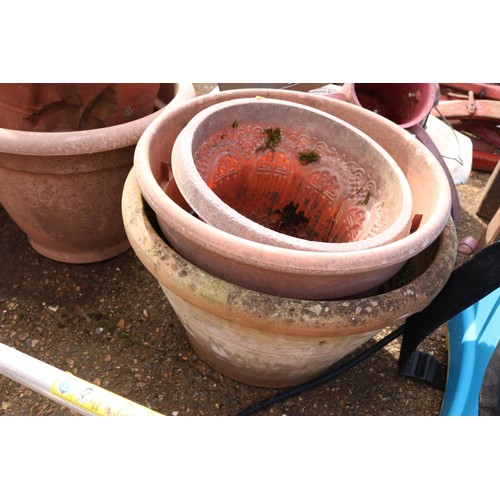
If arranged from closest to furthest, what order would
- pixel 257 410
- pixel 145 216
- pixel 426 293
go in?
pixel 426 293 → pixel 145 216 → pixel 257 410

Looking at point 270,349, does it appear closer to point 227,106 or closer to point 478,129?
point 227,106

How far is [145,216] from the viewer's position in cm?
136

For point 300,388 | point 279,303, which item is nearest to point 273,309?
point 279,303

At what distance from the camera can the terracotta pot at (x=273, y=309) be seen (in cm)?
115

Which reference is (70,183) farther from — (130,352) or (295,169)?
(295,169)

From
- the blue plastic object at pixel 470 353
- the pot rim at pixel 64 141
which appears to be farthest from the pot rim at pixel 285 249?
the blue plastic object at pixel 470 353

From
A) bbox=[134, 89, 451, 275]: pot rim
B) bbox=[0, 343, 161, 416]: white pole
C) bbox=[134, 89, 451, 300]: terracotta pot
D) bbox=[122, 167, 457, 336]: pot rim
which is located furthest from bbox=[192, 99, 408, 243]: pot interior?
bbox=[0, 343, 161, 416]: white pole

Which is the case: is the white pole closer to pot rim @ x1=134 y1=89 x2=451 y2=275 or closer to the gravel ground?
pot rim @ x1=134 y1=89 x2=451 y2=275

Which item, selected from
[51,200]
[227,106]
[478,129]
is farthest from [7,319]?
[478,129]

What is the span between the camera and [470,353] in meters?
1.79

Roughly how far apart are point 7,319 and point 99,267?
477mm

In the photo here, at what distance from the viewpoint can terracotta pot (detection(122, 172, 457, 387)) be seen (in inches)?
45.2

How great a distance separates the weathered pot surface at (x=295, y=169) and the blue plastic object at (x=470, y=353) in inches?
27.6

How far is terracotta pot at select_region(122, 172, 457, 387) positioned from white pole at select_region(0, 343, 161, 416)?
0.32 metres
